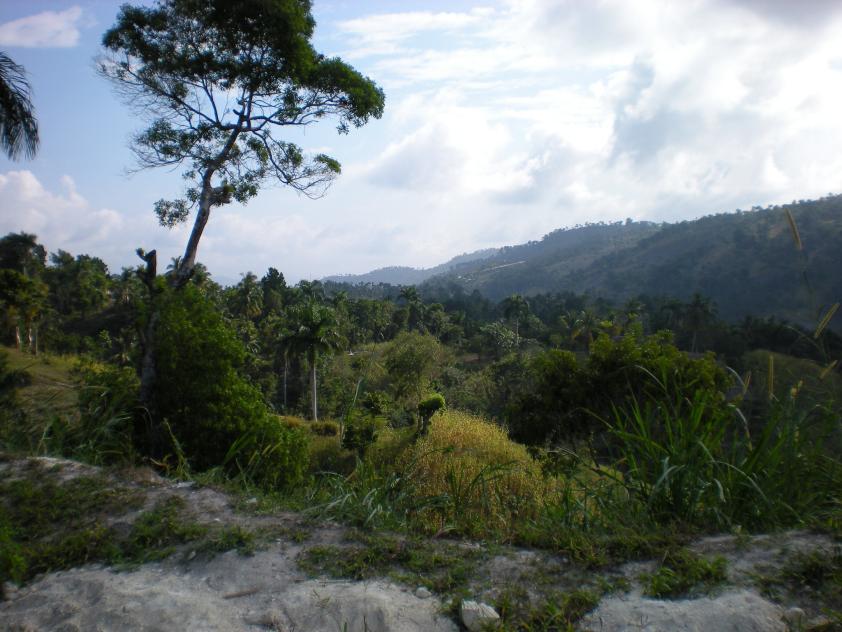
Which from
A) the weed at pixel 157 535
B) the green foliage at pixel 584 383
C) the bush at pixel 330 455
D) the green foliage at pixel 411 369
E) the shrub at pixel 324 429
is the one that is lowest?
the shrub at pixel 324 429

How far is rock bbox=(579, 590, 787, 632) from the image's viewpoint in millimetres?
2246

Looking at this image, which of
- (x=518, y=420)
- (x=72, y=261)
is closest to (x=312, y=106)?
(x=518, y=420)

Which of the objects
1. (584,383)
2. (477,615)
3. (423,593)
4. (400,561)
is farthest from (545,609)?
(584,383)

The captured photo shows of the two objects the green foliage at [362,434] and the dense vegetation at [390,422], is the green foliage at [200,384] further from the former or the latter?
the green foliage at [362,434]

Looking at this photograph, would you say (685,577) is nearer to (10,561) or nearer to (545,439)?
(10,561)

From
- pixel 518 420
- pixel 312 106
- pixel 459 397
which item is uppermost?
pixel 312 106

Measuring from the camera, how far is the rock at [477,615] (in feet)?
7.91

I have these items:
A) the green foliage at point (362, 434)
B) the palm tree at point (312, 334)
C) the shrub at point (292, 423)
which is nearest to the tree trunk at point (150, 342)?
the shrub at point (292, 423)

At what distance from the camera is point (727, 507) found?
10.8 feet

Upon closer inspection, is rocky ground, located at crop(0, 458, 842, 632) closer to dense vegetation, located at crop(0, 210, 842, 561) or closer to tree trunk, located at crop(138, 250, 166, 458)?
dense vegetation, located at crop(0, 210, 842, 561)

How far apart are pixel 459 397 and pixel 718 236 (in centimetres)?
10883

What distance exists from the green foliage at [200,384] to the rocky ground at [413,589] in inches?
224

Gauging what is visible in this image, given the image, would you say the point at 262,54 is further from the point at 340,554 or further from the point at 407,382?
the point at 407,382

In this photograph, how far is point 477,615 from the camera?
245cm
